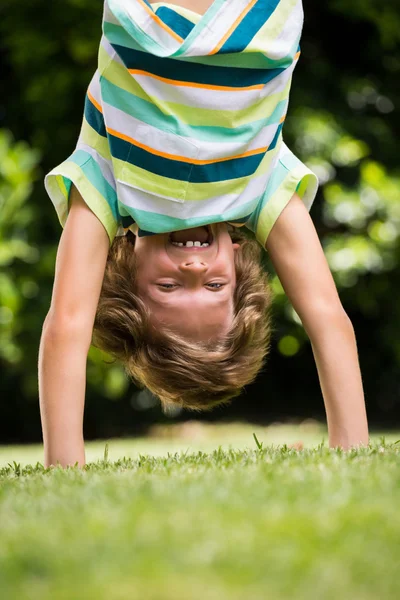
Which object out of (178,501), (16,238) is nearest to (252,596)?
(178,501)

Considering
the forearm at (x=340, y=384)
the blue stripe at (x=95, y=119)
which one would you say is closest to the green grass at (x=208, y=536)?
the forearm at (x=340, y=384)

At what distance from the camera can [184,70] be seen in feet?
9.21

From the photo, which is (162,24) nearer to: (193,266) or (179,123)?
(179,123)

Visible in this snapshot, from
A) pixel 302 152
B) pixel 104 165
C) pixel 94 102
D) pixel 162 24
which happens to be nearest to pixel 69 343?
pixel 104 165

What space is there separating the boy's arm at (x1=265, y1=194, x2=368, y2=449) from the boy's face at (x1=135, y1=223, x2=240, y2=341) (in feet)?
0.65

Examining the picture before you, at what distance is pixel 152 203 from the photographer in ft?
9.07

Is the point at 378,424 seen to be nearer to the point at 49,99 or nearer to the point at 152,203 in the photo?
the point at 49,99

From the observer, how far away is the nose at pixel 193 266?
2715mm

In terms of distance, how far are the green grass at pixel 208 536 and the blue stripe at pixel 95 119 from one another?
1250 mm

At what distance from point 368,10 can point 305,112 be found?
1011mm

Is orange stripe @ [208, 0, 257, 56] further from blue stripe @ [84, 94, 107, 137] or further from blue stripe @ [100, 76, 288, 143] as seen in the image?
blue stripe @ [84, 94, 107, 137]

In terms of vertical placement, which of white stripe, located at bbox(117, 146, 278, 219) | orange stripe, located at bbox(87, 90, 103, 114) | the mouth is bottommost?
the mouth

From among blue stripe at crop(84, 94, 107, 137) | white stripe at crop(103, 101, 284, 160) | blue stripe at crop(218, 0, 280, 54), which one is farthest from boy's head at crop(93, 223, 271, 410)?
blue stripe at crop(218, 0, 280, 54)

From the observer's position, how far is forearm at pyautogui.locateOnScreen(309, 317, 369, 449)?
2887 mm
